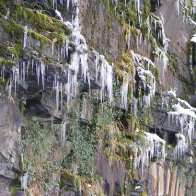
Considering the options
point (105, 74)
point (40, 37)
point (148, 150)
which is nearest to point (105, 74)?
point (105, 74)

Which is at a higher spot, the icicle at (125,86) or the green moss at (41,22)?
the green moss at (41,22)

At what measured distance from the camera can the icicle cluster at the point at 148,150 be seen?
10064 millimetres

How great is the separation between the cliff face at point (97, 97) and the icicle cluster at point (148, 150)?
2cm

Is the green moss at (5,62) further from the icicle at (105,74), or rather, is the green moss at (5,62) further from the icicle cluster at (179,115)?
the icicle cluster at (179,115)

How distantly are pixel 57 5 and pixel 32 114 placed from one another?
1.63 m

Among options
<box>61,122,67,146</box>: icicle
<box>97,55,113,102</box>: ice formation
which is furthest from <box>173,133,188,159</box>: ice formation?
<box>61,122,67,146</box>: icicle

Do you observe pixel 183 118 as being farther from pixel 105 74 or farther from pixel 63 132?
pixel 63 132

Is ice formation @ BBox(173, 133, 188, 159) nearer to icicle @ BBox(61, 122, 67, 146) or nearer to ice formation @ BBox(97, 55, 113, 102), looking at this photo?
ice formation @ BBox(97, 55, 113, 102)

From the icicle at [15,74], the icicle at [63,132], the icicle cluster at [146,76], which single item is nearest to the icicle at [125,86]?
the icicle cluster at [146,76]

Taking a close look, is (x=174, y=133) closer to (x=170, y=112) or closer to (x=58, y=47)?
(x=170, y=112)

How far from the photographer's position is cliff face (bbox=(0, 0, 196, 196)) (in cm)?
682

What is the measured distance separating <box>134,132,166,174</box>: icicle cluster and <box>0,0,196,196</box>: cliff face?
0.02 m

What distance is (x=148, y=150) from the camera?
10.3 m

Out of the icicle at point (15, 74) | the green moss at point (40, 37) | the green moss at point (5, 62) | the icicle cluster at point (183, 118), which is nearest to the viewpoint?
the green moss at point (5, 62)
